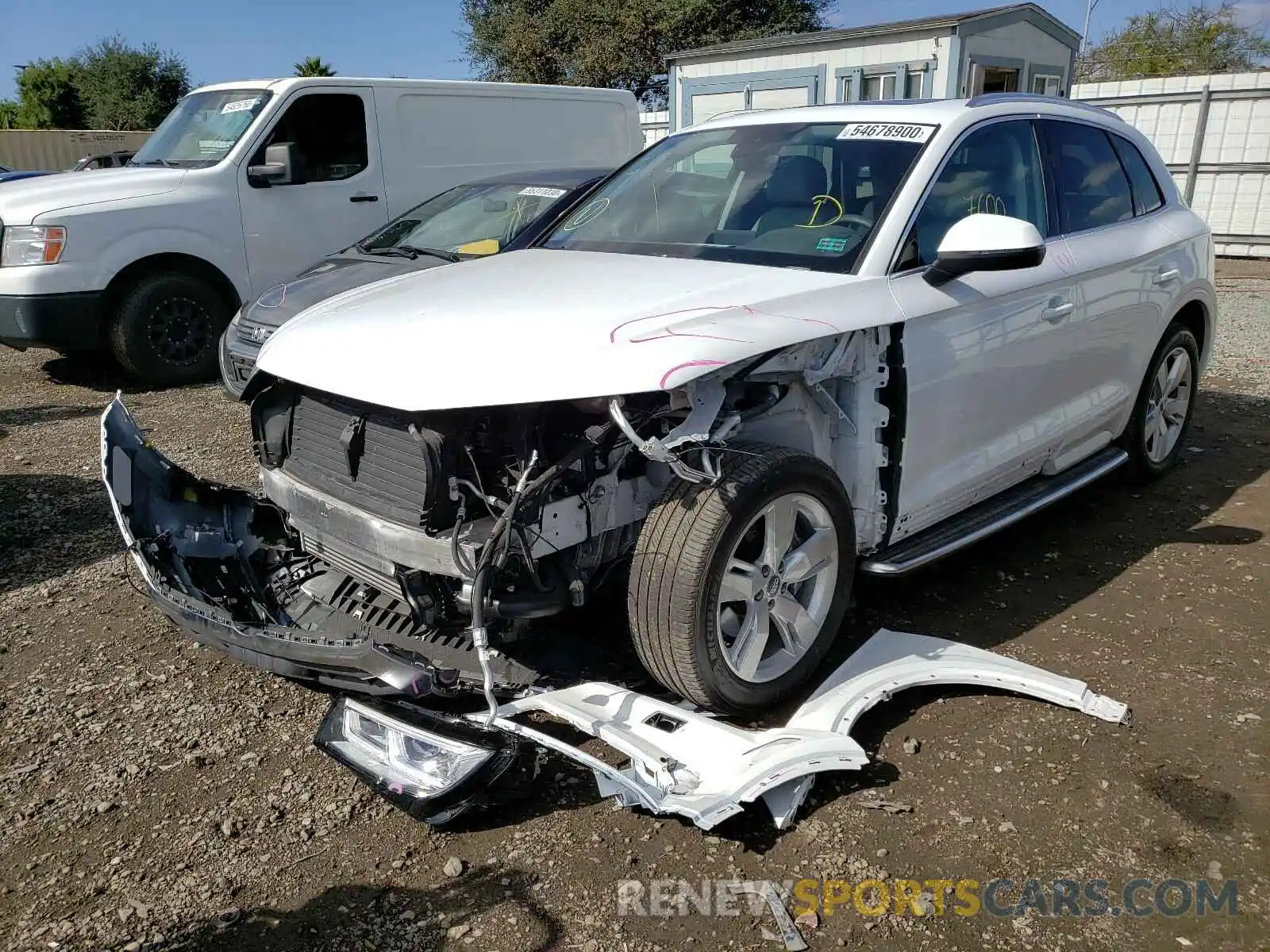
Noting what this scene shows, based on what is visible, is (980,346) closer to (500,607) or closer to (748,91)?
(500,607)

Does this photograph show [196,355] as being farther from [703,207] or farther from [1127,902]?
[1127,902]

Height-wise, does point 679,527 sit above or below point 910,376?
below

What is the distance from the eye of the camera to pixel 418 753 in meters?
2.66

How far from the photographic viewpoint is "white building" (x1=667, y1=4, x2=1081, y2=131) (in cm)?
1309

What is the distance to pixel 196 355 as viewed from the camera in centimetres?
784

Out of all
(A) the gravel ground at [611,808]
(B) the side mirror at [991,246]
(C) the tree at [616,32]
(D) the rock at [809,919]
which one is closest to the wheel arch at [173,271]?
(A) the gravel ground at [611,808]

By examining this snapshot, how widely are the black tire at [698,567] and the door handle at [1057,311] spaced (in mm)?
1428

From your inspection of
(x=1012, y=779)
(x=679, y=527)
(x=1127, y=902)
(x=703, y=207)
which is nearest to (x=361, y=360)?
(x=679, y=527)

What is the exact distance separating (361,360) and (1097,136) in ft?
11.5

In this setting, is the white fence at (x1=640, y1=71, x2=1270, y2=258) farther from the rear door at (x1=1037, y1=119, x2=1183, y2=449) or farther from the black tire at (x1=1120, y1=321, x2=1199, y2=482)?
the rear door at (x1=1037, y1=119, x2=1183, y2=449)

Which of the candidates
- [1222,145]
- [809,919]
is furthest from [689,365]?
[1222,145]

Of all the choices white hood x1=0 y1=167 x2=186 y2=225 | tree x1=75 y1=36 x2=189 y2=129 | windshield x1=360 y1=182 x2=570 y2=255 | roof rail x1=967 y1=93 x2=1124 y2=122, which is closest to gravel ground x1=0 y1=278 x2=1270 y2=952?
roof rail x1=967 y1=93 x2=1124 y2=122

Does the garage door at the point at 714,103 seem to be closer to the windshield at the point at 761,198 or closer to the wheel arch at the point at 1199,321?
the wheel arch at the point at 1199,321

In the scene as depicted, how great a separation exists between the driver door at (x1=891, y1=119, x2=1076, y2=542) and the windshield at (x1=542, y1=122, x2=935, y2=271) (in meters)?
0.21
